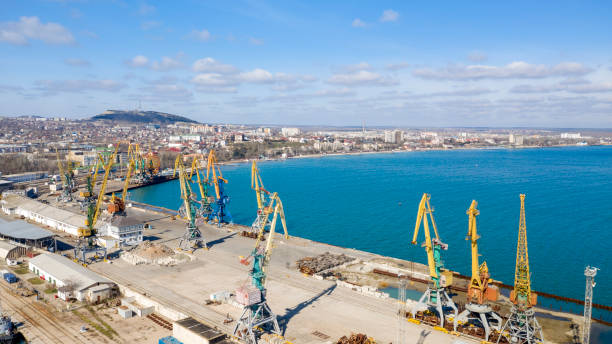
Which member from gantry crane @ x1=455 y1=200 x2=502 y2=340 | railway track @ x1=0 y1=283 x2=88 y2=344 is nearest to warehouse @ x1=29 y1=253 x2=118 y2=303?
railway track @ x1=0 y1=283 x2=88 y2=344

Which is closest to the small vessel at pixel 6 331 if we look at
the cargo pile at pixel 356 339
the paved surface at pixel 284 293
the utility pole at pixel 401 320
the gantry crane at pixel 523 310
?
the paved surface at pixel 284 293

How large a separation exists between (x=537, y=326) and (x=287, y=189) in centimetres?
6820

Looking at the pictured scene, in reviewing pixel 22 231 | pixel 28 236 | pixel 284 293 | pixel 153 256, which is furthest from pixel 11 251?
pixel 284 293

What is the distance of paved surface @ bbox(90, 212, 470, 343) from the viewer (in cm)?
2608

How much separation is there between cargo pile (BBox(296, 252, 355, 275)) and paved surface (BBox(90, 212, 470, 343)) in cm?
82

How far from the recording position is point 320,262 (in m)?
39.0

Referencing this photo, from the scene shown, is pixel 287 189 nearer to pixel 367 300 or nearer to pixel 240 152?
pixel 367 300

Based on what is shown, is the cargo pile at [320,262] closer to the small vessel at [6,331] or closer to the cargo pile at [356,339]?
the cargo pile at [356,339]

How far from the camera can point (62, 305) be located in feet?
98.4

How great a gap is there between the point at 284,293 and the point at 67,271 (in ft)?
58.0

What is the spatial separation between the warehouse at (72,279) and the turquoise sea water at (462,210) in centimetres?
2594

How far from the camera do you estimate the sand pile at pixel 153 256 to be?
39.0 m

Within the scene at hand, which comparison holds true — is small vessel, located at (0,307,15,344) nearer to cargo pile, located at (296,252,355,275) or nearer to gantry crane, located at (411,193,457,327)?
cargo pile, located at (296,252,355,275)

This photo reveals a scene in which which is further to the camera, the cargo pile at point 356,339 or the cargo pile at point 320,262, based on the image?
the cargo pile at point 320,262
